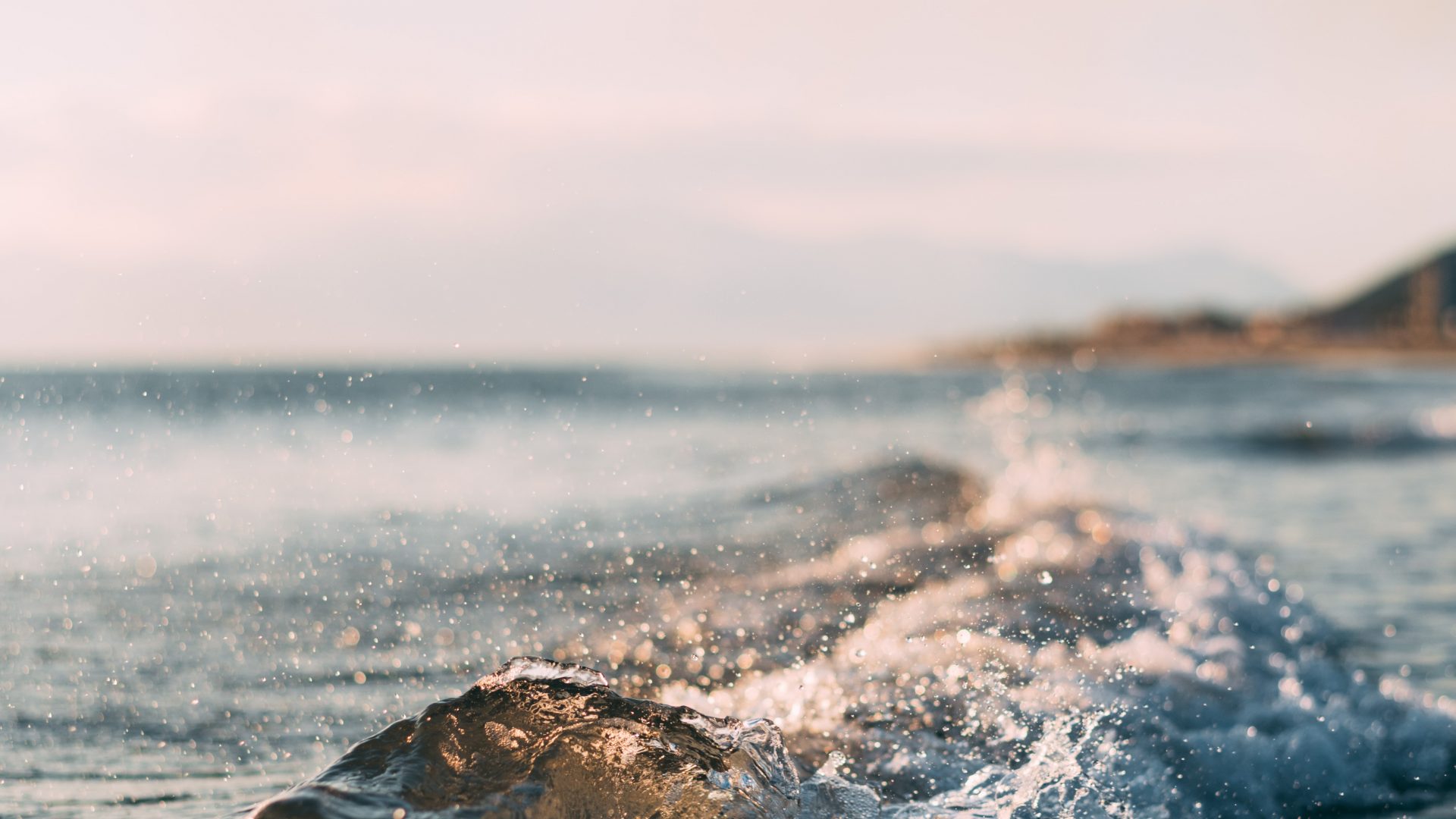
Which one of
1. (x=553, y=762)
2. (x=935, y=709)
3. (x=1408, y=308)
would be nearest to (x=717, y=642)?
(x=935, y=709)

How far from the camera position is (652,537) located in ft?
32.6

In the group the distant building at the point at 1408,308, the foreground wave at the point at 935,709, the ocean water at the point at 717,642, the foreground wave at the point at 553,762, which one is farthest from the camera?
the distant building at the point at 1408,308

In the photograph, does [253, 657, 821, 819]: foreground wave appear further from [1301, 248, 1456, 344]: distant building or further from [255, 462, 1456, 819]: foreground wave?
[1301, 248, 1456, 344]: distant building

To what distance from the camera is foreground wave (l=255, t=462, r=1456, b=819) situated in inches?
137

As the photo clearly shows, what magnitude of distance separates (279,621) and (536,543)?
9.08 ft

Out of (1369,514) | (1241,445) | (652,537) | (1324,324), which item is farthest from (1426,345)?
(652,537)

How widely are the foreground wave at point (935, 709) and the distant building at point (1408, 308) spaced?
5191 inches

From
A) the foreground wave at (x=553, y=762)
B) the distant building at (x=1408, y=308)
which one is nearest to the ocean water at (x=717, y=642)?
the foreground wave at (x=553, y=762)

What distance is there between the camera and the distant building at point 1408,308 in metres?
128

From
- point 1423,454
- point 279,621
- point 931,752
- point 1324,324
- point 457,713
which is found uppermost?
point 1324,324

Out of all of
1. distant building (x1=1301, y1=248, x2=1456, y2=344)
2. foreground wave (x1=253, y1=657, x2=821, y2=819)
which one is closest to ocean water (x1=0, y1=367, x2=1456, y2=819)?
foreground wave (x1=253, y1=657, x2=821, y2=819)

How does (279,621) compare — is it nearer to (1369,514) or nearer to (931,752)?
(931,752)

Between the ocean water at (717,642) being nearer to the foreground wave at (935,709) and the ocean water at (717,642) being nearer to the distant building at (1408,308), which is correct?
the foreground wave at (935,709)

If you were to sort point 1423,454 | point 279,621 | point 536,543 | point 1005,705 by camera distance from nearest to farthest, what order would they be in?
1. point 1005,705
2. point 279,621
3. point 536,543
4. point 1423,454
